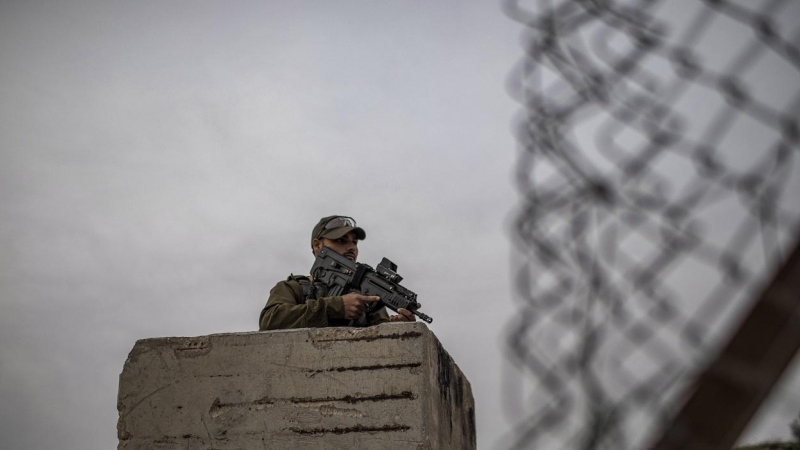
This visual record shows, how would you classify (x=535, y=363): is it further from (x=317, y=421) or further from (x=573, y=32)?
(x=317, y=421)

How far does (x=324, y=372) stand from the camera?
338cm

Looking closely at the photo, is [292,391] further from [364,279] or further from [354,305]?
[364,279]

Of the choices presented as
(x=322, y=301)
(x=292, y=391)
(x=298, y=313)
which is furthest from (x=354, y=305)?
(x=292, y=391)

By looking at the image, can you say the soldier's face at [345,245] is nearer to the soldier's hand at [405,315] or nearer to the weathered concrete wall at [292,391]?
the soldier's hand at [405,315]

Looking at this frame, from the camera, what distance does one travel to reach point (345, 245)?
4.81 meters

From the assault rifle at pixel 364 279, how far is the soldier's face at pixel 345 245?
0.22 meters

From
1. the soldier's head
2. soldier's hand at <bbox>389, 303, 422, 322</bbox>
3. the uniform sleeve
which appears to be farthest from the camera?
the soldier's head

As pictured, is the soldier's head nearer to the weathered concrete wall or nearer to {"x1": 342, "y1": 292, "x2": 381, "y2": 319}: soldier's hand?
{"x1": 342, "y1": 292, "x2": 381, "y2": 319}: soldier's hand

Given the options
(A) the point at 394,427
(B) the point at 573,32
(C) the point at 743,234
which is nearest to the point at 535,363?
(C) the point at 743,234

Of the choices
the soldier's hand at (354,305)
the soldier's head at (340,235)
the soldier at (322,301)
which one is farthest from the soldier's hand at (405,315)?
the soldier's head at (340,235)

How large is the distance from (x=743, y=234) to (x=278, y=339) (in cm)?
269

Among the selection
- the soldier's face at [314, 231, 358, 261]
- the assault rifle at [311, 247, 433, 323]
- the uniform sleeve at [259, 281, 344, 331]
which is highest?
the soldier's face at [314, 231, 358, 261]

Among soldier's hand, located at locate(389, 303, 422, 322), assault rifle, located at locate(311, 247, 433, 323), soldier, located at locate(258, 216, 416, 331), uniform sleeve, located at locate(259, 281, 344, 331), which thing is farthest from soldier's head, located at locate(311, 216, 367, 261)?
uniform sleeve, located at locate(259, 281, 344, 331)

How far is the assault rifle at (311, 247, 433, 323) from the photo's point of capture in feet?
14.2
